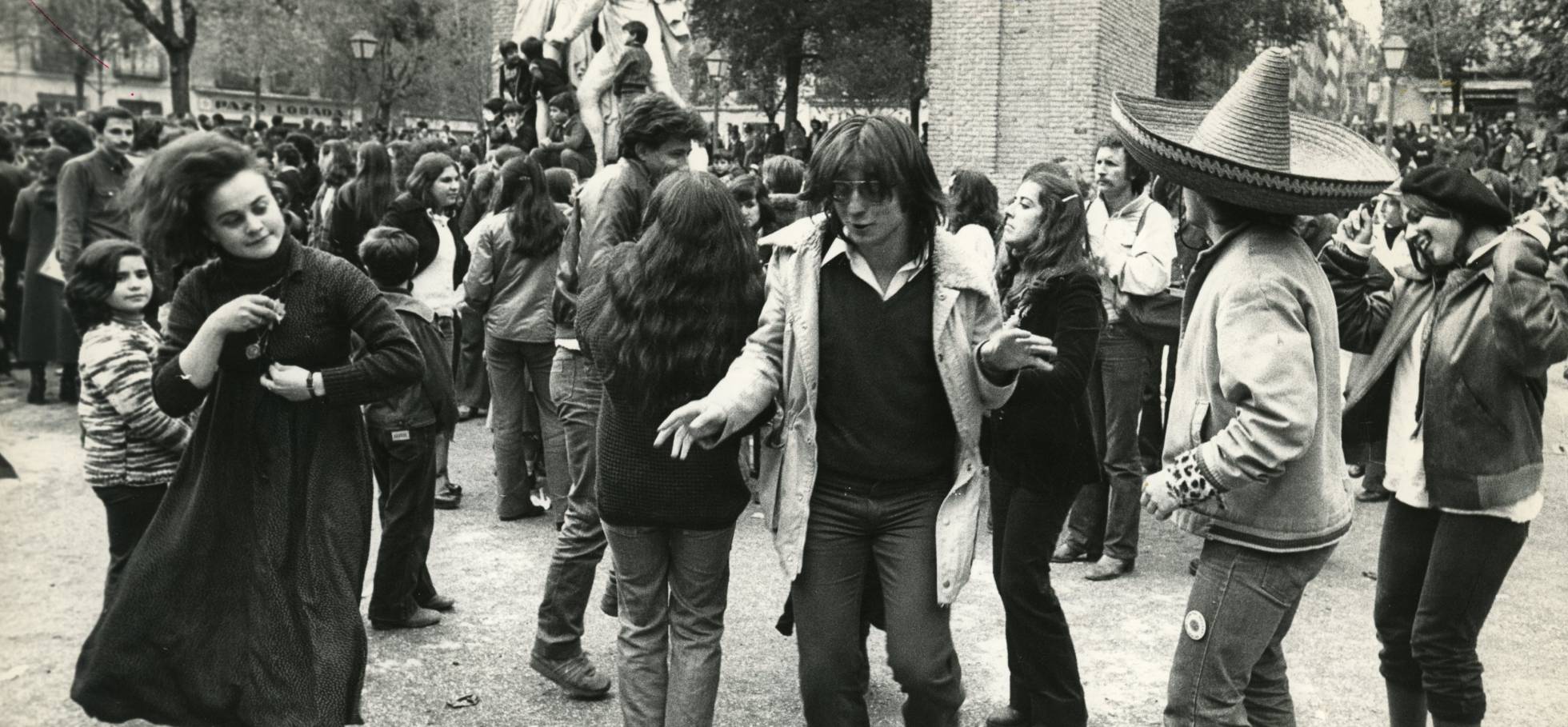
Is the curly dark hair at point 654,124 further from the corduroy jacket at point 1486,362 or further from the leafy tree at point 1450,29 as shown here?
the leafy tree at point 1450,29

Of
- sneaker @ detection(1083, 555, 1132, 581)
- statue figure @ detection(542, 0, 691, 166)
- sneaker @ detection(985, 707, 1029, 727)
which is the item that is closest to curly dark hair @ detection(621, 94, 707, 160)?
sneaker @ detection(985, 707, 1029, 727)

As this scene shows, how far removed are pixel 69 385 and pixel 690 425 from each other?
880 centimetres

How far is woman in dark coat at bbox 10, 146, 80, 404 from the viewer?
996 centimetres

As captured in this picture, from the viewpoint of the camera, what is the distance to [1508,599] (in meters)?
5.93

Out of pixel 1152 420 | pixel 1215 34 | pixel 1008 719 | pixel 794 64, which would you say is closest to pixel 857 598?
pixel 1008 719

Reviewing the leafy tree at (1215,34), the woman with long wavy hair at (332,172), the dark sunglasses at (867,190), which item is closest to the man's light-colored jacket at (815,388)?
the dark sunglasses at (867,190)

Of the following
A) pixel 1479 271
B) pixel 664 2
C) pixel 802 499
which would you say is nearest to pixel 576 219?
pixel 802 499

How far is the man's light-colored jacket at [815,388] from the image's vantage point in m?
3.31

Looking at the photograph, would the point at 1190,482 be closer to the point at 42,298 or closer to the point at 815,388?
the point at 815,388

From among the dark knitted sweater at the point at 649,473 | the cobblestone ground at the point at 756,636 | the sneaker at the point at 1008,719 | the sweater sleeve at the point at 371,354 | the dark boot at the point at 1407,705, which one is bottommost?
the cobblestone ground at the point at 756,636

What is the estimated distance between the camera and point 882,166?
3227mm

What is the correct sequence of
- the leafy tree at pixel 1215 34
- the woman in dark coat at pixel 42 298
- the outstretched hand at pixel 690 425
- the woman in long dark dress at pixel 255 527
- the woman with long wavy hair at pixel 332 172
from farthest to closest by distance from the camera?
the leafy tree at pixel 1215 34 < the woman in dark coat at pixel 42 298 < the woman with long wavy hair at pixel 332 172 < the woman in long dark dress at pixel 255 527 < the outstretched hand at pixel 690 425

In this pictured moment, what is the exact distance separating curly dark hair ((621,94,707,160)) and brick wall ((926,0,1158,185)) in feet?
50.5

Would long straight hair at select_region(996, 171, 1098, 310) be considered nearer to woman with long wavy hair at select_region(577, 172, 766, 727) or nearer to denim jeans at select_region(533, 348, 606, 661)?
woman with long wavy hair at select_region(577, 172, 766, 727)
